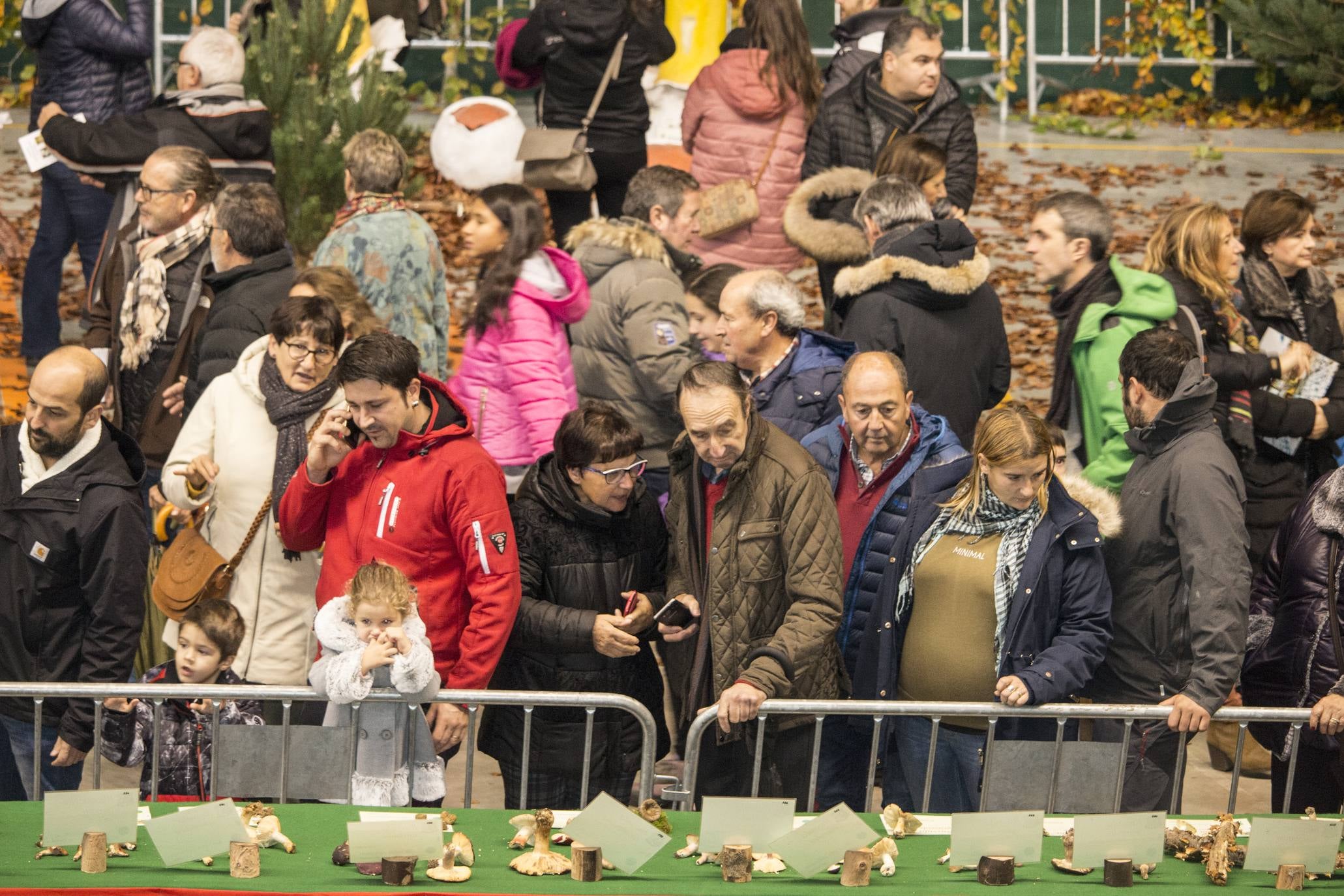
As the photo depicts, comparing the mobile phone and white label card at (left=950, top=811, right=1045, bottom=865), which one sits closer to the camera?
white label card at (left=950, top=811, right=1045, bottom=865)

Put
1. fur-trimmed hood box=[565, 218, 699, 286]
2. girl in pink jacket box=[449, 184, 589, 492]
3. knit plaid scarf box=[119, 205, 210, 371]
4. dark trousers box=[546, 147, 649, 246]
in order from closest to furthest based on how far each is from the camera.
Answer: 1. girl in pink jacket box=[449, 184, 589, 492]
2. fur-trimmed hood box=[565, 218, 699, 286]
3. knit plaid scarf box=[119, 205, 210, 371]
4. dark trousers box=[546, 147, 649, 246]

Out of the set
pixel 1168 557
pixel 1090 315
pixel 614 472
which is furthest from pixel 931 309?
pixel 614 472

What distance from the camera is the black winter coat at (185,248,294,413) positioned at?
5934 millimetres

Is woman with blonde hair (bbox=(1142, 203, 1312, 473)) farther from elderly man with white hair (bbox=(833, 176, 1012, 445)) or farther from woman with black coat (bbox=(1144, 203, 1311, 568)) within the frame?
elderly man with white hair (bbox=(833, 176, 1012, 445))

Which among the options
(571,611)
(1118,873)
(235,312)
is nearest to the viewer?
(1118,873)

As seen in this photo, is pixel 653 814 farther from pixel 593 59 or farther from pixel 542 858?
pixel 593 59

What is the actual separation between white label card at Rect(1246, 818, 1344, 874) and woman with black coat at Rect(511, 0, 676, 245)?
16.5ft

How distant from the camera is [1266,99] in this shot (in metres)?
16.0

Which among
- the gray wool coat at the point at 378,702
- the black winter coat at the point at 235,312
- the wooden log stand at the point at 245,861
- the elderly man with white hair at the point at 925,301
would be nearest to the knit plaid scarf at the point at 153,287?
the black winter coat at the point at 235,312

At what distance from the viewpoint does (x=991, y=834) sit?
392 cm

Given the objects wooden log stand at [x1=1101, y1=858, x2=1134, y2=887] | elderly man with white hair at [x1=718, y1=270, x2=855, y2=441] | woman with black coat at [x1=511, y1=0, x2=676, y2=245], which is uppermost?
woman with black coat at [x1=511, y1=0, x2=676, y2=245]

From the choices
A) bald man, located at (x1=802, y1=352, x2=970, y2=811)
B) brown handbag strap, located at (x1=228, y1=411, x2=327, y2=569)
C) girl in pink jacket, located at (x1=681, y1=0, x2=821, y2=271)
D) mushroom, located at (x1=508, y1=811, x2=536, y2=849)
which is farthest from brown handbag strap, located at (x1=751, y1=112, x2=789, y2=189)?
mushroom, located at (x1=508, y1=811, x2=536, y2=849)

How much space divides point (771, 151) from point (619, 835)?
4.54 m

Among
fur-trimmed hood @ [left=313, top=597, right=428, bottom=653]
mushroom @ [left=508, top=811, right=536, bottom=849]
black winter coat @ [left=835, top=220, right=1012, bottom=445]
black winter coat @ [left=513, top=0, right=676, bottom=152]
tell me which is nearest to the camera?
mushroom @ [left=508, top=811, right=536, bottom=849]
